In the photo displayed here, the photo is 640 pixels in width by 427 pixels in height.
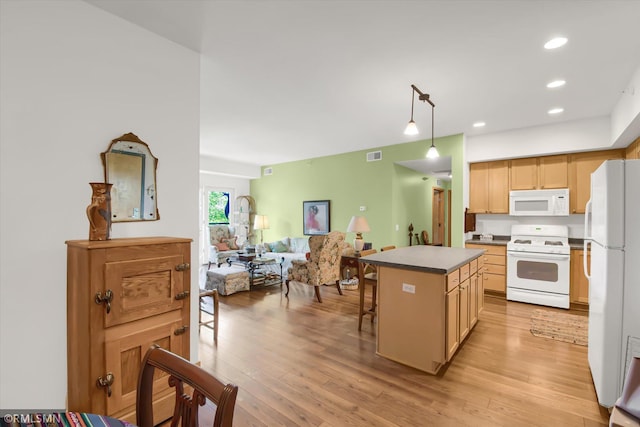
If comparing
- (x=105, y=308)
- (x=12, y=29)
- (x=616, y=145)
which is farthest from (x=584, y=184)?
(x=12, y=29)

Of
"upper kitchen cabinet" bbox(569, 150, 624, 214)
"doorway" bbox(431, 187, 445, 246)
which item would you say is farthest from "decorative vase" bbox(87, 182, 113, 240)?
"doorway" bbox(431, 187, 445, 246)

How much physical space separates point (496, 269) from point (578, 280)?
3.37 feet

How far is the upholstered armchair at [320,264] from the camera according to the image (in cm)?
464

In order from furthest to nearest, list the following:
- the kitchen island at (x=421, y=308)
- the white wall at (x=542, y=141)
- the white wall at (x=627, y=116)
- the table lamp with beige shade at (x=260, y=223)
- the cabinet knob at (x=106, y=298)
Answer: the table lamp with beige shade at (x=260, y=223), the white wall at (x=542, y=141), the white wall at (x=627, y=116), the kitchen island at (x=421, y=308), the cabinet knob at (x=106, y=298)

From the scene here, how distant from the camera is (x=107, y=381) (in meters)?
1.60

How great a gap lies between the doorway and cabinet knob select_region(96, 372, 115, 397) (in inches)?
309

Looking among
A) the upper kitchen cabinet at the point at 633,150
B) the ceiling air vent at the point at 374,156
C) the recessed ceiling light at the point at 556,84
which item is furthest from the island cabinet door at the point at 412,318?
the ceiling air vent at the point at 374,156

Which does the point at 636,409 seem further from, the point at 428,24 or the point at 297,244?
the point at 297,244

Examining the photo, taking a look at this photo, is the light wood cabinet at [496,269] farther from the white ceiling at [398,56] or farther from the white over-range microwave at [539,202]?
the white ceiling at [398,56]

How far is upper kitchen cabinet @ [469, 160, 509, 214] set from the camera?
4.95 m

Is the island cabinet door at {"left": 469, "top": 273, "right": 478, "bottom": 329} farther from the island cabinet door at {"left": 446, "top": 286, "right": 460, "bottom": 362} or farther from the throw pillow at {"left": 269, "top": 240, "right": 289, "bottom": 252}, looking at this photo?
the throw pillow at {"left": 269, "top": 240, "right": 289, "bottom": 252}

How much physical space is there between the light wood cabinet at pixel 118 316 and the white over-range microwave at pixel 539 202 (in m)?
5.13

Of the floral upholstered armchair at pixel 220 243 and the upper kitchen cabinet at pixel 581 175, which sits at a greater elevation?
the upper kitchen cabinet at pixel 581 175

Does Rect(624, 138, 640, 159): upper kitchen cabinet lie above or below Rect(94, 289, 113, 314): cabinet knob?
above
